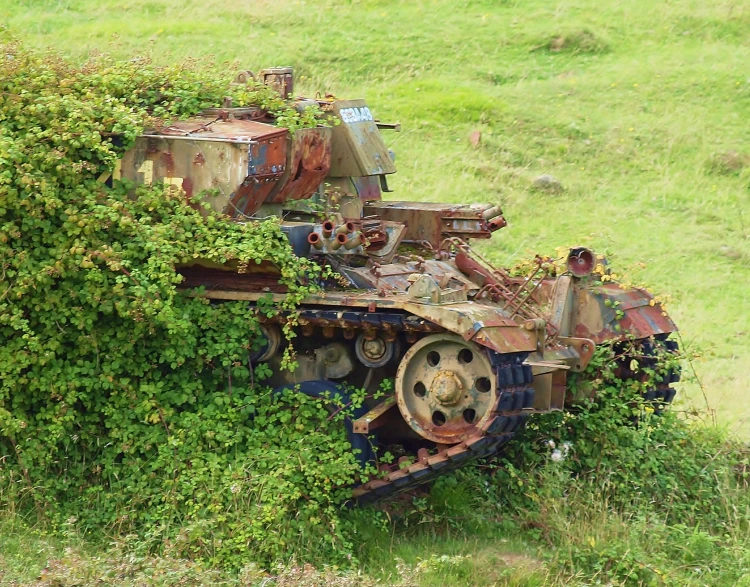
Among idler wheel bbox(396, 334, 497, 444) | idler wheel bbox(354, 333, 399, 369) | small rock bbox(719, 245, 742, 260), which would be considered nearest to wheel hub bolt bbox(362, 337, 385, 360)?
idler wheel bbox(354, 333, 399, 369)

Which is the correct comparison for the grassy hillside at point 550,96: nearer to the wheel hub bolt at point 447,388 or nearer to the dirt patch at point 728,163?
the dirt patch at point 728,163

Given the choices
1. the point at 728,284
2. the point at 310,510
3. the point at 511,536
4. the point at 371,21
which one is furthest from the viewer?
the point at 371,21

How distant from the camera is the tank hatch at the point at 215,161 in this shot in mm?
10008

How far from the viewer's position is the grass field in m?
18.2

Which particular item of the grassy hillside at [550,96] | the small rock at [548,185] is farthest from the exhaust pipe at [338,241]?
the small rock at [548,185]

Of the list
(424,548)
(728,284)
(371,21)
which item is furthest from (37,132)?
(371,21)

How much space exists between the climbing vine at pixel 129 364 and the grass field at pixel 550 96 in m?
6.35

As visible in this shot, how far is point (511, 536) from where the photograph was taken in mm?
9844

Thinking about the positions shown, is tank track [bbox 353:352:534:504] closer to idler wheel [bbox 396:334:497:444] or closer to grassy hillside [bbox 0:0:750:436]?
idler wheel [bbox 396:334:497:444]

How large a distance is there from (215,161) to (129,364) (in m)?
1.57

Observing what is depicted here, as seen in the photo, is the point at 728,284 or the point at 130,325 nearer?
the point at 130,325

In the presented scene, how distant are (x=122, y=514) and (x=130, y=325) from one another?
1.29 meters

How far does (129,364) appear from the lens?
9805 mm

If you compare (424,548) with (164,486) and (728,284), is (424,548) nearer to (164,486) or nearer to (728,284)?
(164,486)
